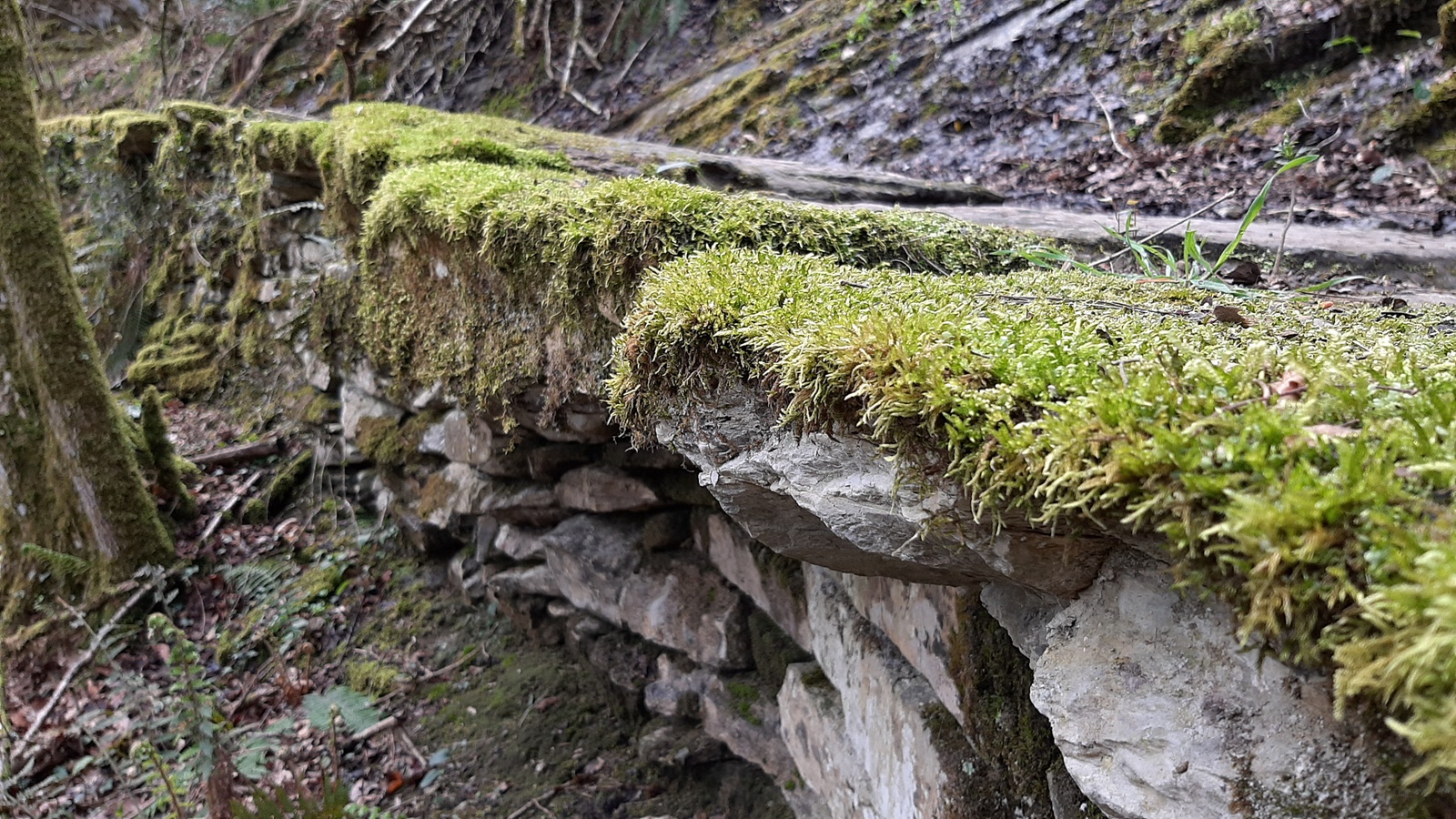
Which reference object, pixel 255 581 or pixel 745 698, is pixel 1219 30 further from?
pixel 255 581

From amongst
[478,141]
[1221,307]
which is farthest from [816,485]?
[478,141]

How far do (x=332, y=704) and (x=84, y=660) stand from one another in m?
1.96

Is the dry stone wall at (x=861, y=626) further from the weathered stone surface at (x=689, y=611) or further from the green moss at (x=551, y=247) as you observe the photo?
the green moss at (x=551, y=247)

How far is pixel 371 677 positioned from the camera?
4.43 meters

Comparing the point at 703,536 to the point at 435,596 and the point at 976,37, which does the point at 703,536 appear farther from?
the point at 976,37

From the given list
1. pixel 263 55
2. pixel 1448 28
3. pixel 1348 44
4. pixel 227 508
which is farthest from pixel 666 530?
pixel 263 55

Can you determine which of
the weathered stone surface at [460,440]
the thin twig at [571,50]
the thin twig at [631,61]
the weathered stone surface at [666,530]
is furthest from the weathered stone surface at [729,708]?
the thin twig at [571,50]

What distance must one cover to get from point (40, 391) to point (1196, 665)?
244 inches

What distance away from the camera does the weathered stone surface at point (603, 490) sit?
3.59 meters

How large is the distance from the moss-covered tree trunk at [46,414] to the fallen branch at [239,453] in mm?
917

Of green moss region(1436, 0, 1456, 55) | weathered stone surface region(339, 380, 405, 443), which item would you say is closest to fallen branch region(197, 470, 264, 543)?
weathered stone surface region(339, 380, 405, 443)

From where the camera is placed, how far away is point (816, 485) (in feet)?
5.08

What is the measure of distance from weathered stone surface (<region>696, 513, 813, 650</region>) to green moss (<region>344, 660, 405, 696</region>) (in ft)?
6.78

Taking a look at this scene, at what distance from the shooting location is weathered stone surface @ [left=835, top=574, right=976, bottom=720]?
2.06 meters
